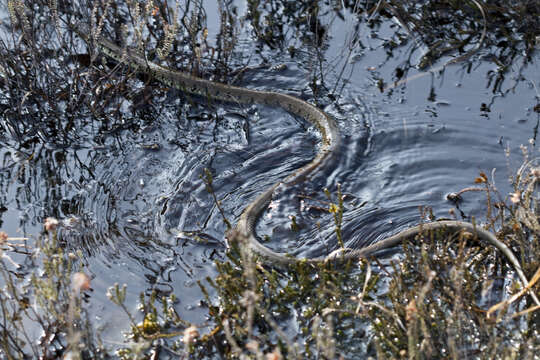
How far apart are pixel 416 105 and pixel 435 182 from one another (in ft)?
3.42

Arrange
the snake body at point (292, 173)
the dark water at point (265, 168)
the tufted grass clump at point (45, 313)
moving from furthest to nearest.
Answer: the dark water at point (265, 168), the snake body at point (292, 173), the tufted grass clump at point (45, 313)

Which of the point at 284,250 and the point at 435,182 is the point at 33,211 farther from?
the point at 435,182

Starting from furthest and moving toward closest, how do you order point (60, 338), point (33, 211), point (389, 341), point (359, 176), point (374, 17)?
1. point (374, 17)
2. point (359, 176)
3. point (33, 211)
4. point (60, 338)
5. point (389, 341)

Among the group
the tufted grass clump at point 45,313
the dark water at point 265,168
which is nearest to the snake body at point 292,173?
the dark water at point 265,168

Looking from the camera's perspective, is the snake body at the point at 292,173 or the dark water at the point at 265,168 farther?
the dark water at the point at 265,168

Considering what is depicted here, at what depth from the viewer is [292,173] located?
492cm

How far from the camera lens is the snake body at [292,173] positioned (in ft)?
12.9

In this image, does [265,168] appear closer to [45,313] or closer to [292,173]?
[292,173]

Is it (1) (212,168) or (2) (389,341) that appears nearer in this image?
(2) (389,341)

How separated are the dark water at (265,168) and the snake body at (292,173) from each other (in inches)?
3.9

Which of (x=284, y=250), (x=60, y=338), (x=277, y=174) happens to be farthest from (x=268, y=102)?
(x=60, y=338)

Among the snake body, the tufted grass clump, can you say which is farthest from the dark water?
the tufted grass clump

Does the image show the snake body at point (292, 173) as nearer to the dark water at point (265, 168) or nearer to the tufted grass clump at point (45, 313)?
the dark water at point (265, 168)

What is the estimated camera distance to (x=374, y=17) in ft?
21.5
